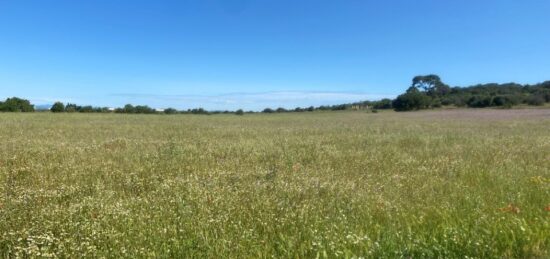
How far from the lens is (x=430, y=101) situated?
10094 centimetres

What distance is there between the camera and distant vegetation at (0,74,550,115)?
81750 millimetres

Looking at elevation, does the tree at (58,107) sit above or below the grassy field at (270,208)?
above

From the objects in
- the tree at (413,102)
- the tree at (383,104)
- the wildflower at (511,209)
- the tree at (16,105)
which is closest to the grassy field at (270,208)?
the wildflower at (511,209)

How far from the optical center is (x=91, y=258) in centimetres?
412

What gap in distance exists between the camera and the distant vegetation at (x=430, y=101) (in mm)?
81750

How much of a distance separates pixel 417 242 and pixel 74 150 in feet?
33.4

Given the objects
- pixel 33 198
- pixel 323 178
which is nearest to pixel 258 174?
pixel 323 178


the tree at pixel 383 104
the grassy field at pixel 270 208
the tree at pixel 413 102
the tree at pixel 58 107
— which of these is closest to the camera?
the grassy field at pixel 270 208

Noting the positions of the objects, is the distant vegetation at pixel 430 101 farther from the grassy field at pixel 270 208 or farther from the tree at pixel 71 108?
the grassy field at pixel 270 208

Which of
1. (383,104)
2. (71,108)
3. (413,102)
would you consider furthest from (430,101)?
(71,108)

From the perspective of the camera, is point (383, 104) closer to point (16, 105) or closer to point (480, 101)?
point (480, 101)

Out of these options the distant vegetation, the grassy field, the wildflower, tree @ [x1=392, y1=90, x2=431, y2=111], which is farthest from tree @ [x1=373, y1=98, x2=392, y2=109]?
the wildflower

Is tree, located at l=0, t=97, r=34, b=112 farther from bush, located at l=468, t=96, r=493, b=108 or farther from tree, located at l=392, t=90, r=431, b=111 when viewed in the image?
bush, located at l=468, t=96, r=493, b=108

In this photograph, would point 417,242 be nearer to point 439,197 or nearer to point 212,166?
point 439,197
